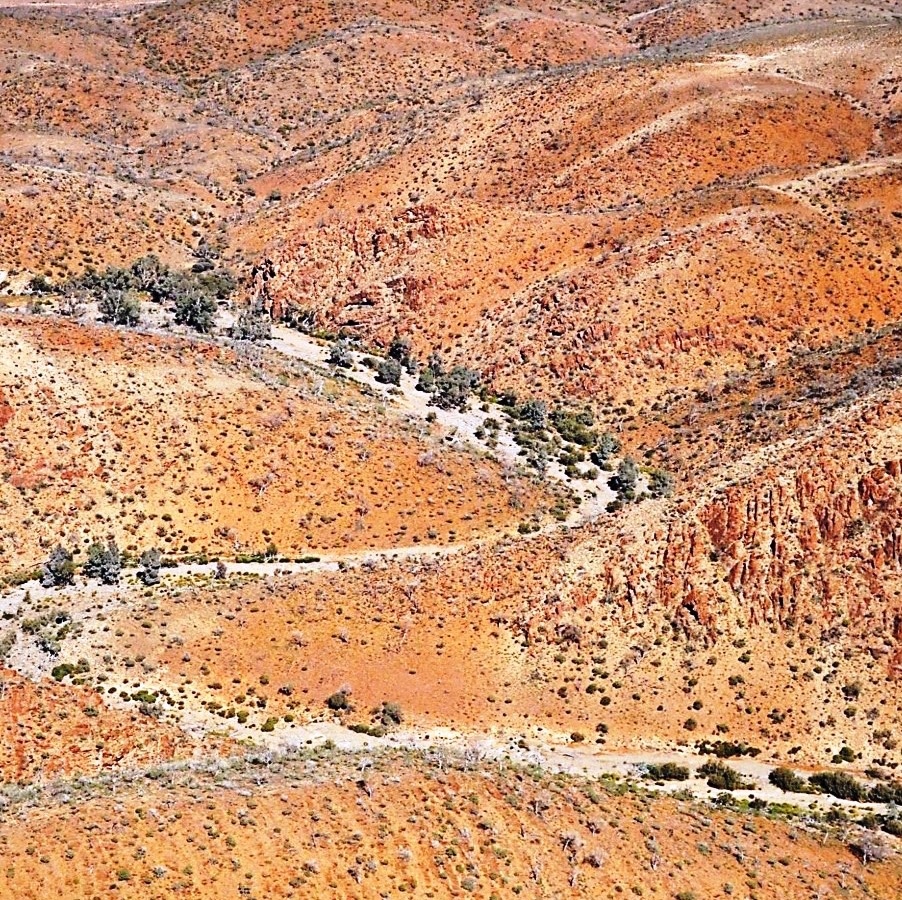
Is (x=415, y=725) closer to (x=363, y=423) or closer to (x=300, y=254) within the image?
(x=363, y=423)

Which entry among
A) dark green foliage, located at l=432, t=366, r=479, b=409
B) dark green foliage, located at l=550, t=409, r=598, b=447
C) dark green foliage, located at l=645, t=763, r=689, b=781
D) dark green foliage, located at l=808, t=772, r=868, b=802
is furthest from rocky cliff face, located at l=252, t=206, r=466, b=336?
dark green foliage, located at l=808, t=772, r=868, b=802

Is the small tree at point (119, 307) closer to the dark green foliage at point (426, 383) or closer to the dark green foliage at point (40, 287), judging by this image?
the dark green foliage at point (40, 287)

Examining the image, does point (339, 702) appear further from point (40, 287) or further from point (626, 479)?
point (40, 287)

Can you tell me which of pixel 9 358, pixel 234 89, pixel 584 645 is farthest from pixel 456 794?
pixel 234 89

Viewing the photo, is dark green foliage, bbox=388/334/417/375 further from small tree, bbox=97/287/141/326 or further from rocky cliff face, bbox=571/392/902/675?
rocky cliff face, bbox=571/392/902/675

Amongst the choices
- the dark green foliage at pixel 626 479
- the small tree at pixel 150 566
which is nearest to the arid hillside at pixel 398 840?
the small tree at pixel 150 566

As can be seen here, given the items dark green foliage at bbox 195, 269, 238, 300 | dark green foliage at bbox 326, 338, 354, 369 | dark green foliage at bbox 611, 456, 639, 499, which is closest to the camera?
dark green foliage at bbox 611, 456, 639, 499

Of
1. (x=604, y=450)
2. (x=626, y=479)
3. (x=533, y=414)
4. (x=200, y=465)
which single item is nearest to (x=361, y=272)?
(x=533, y=414)
